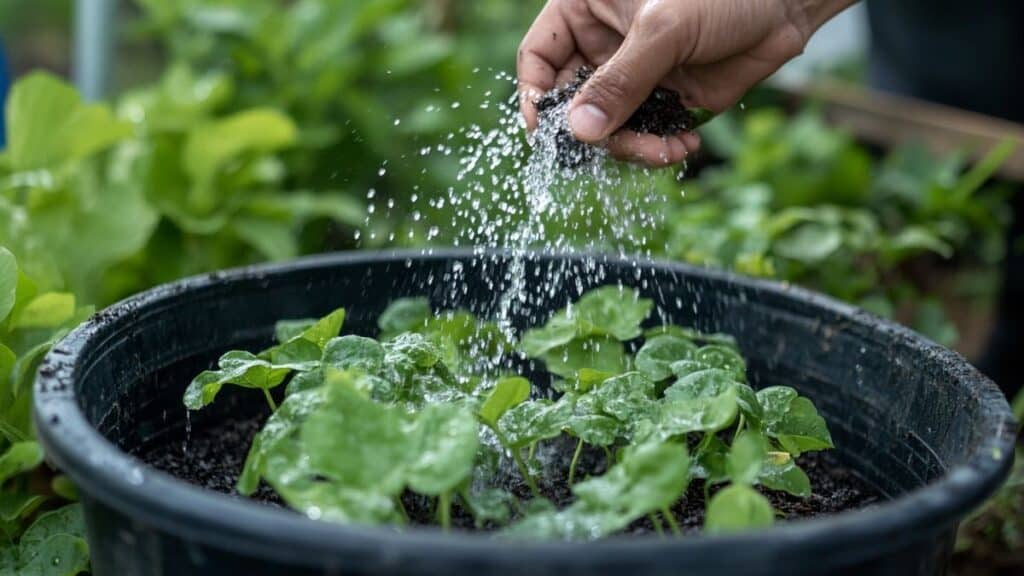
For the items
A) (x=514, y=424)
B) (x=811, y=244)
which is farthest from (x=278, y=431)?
(x=811, y=244)

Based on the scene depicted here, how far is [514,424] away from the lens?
103cm

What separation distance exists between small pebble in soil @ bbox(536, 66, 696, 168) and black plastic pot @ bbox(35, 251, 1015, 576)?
0.64ft

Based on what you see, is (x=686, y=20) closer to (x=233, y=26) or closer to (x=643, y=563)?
(x=643, y=563)

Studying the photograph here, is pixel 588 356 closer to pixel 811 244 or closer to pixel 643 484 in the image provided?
pixel 643 484

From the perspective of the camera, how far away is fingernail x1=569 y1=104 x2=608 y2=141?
49.5 inches

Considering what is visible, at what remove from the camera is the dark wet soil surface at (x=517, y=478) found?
107 centimetres

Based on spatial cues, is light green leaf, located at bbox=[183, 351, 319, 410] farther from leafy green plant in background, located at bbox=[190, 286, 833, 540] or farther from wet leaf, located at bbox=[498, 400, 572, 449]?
wet leaf, located at bbox=[498, 400, 572, 449]

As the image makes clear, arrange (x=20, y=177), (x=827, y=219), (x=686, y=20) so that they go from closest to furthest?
1. (x=686, y=20)
2. (x=20, y=177)
3. (x=827, y=219)

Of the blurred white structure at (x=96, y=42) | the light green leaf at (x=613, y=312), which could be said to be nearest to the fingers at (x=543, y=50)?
the light green leaf at (x=613, y=312)

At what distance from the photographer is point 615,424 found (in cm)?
104

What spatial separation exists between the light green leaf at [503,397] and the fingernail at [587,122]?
1.26 ft

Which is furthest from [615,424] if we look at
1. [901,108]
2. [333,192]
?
[901,108]

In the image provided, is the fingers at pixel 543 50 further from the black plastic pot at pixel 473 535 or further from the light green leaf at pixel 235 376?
the light green leaf at pixel 235 376

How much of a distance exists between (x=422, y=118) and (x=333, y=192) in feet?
1.17
